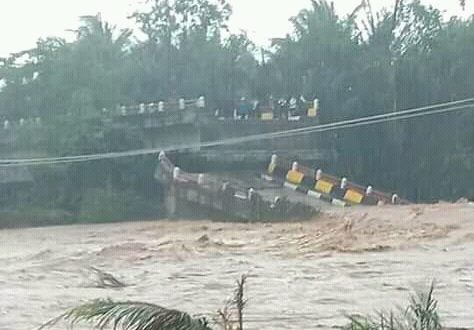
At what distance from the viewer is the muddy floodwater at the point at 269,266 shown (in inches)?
449

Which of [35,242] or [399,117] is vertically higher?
[399,117]

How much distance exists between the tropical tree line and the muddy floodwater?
22.7ft

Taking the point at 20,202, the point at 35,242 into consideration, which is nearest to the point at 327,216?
the point at 35,242

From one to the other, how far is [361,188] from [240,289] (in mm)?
27720

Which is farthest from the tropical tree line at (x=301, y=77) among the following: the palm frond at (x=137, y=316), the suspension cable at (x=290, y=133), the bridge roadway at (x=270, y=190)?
the palm frond at (x=137, y=316)

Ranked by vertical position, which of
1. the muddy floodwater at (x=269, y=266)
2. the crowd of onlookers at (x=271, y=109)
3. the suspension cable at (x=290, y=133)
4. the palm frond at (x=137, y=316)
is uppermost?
the crowd of onlookers at (x=271, y=109)

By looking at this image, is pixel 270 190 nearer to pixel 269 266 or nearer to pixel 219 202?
pixel 219 202

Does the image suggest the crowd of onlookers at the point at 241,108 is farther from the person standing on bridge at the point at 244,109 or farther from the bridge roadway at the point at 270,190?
the bridge roadway at the point at 270,190

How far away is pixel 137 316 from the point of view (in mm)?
2270

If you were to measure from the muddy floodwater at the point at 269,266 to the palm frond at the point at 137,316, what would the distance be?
20.6 ft

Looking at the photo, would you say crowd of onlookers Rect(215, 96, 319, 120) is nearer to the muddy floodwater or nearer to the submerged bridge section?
the submerged bridge section

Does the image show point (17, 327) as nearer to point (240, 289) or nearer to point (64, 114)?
point (240, 289)

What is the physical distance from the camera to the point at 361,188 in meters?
30.0

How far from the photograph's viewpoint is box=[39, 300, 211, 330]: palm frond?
7.36ft
